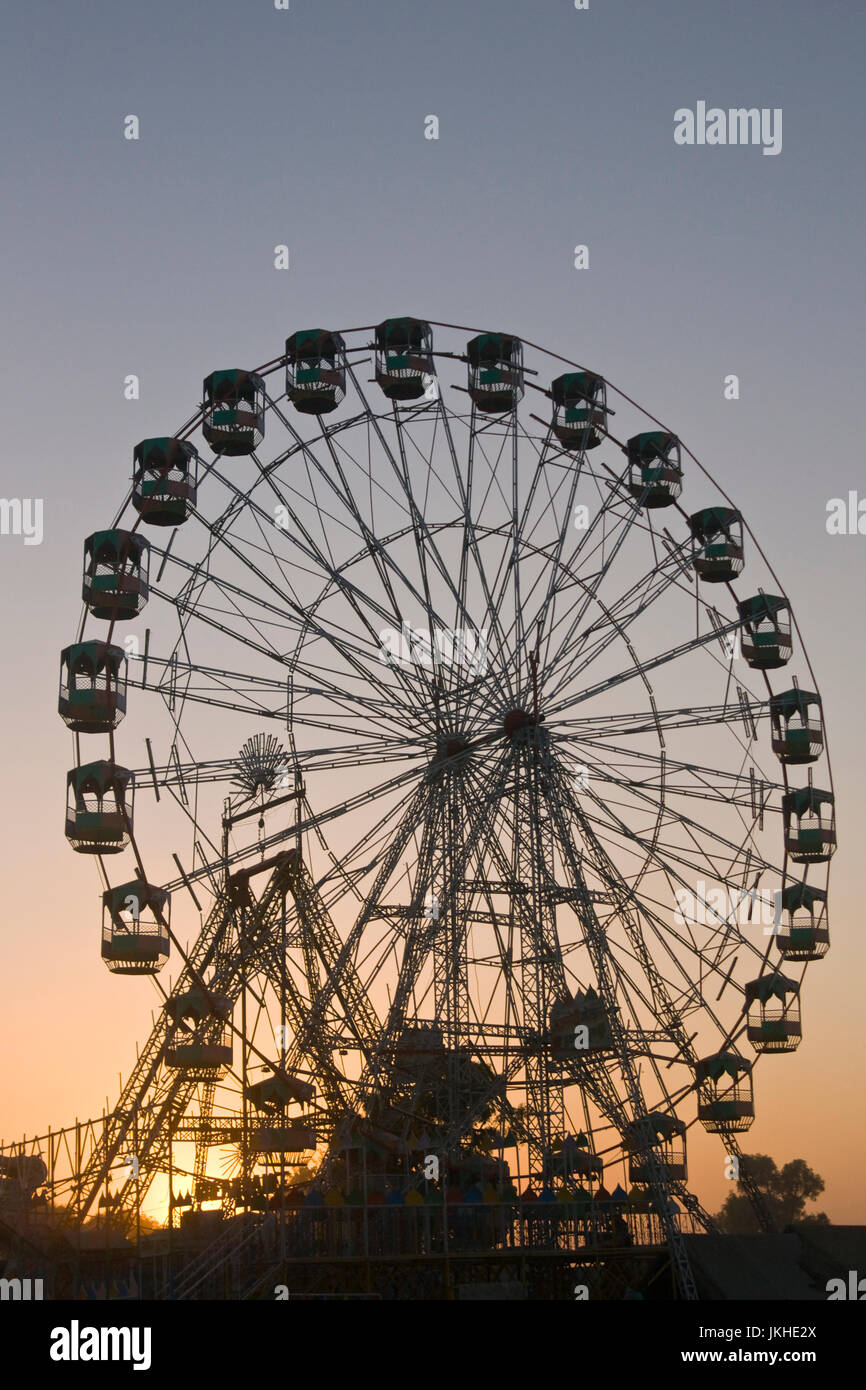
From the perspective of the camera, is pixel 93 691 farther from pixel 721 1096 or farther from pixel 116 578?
pixel 721 1096

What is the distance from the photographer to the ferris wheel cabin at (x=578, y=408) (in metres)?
53.0

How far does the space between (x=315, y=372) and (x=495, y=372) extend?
5.10 meters

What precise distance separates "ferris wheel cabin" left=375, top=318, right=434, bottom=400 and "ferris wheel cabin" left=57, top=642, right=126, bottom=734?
409 inches

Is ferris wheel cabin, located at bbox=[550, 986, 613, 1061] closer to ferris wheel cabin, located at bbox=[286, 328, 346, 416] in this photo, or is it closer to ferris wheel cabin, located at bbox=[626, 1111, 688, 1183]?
ferris wheel cabin, located at bbox=[626, 1111, 688, 1183]

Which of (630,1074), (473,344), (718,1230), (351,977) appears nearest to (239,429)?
(473,344)

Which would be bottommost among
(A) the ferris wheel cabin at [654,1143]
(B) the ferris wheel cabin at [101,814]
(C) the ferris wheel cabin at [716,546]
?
(A) the ferris wheel cabin at [654,1143]

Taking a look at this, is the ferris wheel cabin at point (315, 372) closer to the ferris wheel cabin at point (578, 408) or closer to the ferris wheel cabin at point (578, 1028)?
the ferris wheel cabin at point (578, 408)

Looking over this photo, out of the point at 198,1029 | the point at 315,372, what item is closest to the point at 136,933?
the point at 198,1029

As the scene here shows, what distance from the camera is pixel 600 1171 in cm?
4616

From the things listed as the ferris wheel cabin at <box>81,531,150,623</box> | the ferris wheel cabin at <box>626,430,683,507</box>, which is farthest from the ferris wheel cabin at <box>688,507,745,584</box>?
the ferris wheel cabin at <box>81,531,150,623</box>

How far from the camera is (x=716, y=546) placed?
52469mm

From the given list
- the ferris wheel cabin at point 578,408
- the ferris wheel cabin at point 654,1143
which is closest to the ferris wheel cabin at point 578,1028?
the ferris wheel cabin at point 654,1143

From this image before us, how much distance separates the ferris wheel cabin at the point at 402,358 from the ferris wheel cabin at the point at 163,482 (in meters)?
5.54

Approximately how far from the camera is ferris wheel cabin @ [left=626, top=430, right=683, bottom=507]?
53031 millimetres
